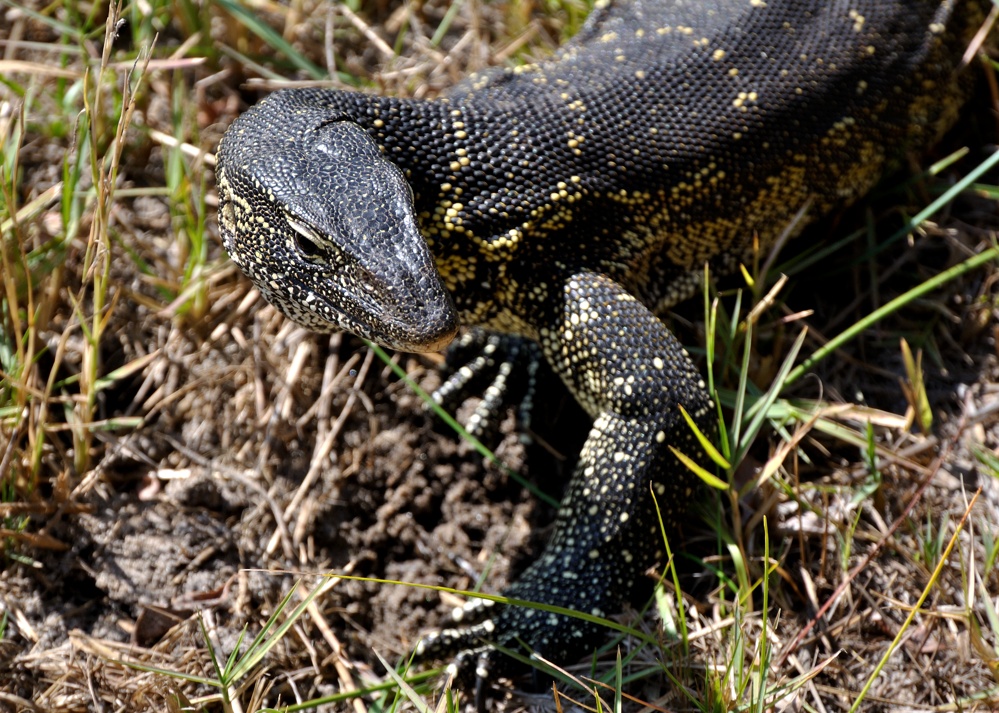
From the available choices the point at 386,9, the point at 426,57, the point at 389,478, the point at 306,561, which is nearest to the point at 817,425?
the point at 389,478

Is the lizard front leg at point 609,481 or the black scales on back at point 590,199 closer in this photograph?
the black scales on back at point 590,199

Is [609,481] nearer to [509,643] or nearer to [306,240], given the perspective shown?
[509,643]

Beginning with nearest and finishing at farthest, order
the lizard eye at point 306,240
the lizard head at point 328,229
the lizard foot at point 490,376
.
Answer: the lizard head at point 328,229 → the lizard eye at point 306,240 → the lizard foot at point 490,376

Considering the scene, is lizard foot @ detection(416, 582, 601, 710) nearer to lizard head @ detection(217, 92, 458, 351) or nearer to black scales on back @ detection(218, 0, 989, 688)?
black scales on back @ detection(218, 0, 989, 688)

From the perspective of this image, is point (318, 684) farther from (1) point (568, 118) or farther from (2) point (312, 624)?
(1) point (568, 118)

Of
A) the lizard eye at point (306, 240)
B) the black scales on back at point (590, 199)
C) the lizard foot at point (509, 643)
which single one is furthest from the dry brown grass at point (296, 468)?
the lizard eye at point (306, 240)

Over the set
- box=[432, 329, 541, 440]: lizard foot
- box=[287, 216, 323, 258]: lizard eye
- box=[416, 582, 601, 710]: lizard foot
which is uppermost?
box=[287, 216, 323, 258]: lizard eye

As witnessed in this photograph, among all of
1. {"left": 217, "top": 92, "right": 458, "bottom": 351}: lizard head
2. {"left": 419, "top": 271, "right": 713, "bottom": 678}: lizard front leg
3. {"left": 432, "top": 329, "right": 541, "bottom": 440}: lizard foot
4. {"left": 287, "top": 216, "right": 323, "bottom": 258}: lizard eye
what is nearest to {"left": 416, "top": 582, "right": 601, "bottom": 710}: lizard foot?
{"left": 419, "top": 271, "right": 713, "bottom": 678}: lizard front leg

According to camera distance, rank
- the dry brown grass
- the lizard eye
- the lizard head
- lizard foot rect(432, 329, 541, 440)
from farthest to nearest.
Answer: lizard foot rect(432, 329, 541, 440)
the dry brown grass
the lizard eye
the lizard head

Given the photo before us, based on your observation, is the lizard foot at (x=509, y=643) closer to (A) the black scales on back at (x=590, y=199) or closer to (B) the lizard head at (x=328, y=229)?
(A) the black scales on back at (x=590, y=199)
